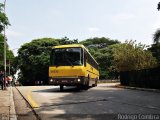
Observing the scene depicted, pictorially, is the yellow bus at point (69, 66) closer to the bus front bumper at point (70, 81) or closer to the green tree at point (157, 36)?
the bus front bumper at point (70, 81)

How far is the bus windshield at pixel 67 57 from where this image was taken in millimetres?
23109

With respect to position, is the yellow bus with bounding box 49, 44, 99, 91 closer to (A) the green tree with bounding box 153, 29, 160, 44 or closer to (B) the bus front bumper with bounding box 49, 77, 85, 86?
(B) the bus front bumper with bounding box 49, 77, 85, 86

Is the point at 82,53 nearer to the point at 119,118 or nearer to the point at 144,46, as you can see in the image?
the point at 119,118

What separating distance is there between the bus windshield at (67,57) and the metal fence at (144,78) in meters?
6.24

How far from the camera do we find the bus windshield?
23.1 m

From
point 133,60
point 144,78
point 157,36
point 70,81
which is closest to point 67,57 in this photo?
point 70,81

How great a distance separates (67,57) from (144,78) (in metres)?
8.16

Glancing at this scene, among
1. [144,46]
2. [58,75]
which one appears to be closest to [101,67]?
[144,46]

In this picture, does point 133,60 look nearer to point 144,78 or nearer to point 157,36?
point 144,78

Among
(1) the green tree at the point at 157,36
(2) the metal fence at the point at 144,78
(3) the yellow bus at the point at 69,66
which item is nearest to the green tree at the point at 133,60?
(2) the metal fence at the point at 144,78

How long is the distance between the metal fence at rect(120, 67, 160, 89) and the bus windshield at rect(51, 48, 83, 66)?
624 cm

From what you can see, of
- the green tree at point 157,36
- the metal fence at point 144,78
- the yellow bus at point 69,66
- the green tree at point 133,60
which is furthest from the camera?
the green tree at point 133,60

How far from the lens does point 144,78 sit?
2856 centimetres

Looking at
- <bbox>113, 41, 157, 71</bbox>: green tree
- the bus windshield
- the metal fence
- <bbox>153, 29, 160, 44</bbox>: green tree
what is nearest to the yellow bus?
the bus windshield
